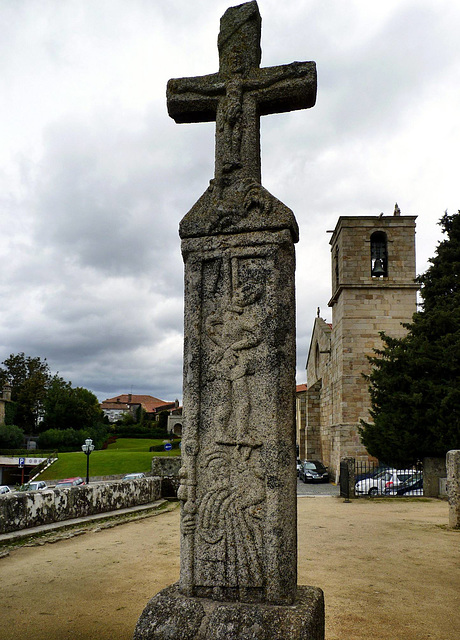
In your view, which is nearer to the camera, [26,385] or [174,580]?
[174,580]

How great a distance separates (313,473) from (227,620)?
2229 cm

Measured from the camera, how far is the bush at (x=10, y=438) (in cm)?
4425

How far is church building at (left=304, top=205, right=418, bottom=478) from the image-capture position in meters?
22.4

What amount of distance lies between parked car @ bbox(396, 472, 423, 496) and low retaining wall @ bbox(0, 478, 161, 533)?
32.3 feet

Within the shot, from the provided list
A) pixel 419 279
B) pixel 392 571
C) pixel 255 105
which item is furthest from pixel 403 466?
pixel 255 105

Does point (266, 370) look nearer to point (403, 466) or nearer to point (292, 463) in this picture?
point (292, 463)

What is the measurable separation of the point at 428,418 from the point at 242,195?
14.6m

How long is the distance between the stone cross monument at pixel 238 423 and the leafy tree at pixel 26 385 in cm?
5728

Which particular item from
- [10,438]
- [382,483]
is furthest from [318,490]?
[10,438]

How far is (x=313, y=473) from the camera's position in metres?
24.1

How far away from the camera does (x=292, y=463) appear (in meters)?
3.19

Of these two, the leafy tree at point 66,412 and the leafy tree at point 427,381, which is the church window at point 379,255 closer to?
A: the leafy tree at point 427,381

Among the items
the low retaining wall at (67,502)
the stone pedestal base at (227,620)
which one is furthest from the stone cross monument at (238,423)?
the low retaining wall at (67,502)

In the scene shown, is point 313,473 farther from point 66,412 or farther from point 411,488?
point 66,412
